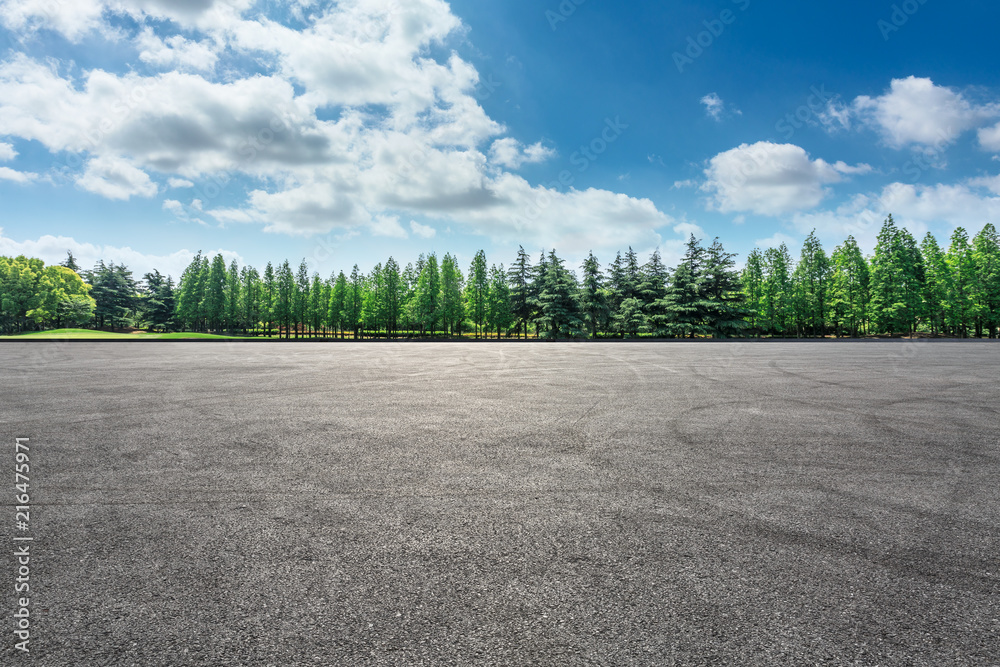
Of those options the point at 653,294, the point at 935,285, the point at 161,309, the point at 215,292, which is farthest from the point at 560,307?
the point at 161,309

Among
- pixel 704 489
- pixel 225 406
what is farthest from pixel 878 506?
pixel 225 406

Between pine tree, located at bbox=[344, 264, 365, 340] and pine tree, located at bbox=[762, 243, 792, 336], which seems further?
pine tree, located at bbox=[344, 264, 365, 340]

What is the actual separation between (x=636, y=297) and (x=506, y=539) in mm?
58104

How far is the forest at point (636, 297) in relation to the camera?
2111 inches

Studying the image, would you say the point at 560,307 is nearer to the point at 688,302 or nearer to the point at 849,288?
the point at 688,302

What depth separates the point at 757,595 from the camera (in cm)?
277

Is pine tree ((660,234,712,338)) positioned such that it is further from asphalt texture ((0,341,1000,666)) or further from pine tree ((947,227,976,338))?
asphalt texture ((0,341,1000,666))

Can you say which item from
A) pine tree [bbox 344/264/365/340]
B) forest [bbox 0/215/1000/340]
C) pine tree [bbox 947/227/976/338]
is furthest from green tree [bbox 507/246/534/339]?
pine tree [bbox 947/227/976/338]

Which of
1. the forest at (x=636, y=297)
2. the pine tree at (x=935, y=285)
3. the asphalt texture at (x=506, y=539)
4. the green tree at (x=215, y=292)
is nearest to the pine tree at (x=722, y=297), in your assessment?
the forest at (x=636, y=297)

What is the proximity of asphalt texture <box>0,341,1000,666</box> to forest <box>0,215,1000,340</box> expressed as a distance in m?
48.8

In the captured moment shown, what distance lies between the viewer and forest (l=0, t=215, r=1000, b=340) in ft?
176

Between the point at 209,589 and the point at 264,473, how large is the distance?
233cm

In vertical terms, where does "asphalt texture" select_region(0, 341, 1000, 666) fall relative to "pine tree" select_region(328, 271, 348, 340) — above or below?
below

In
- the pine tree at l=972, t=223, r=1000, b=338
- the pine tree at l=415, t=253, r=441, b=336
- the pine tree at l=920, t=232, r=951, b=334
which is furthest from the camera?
the pine tree at l=415, t=253, r=441, b=336
